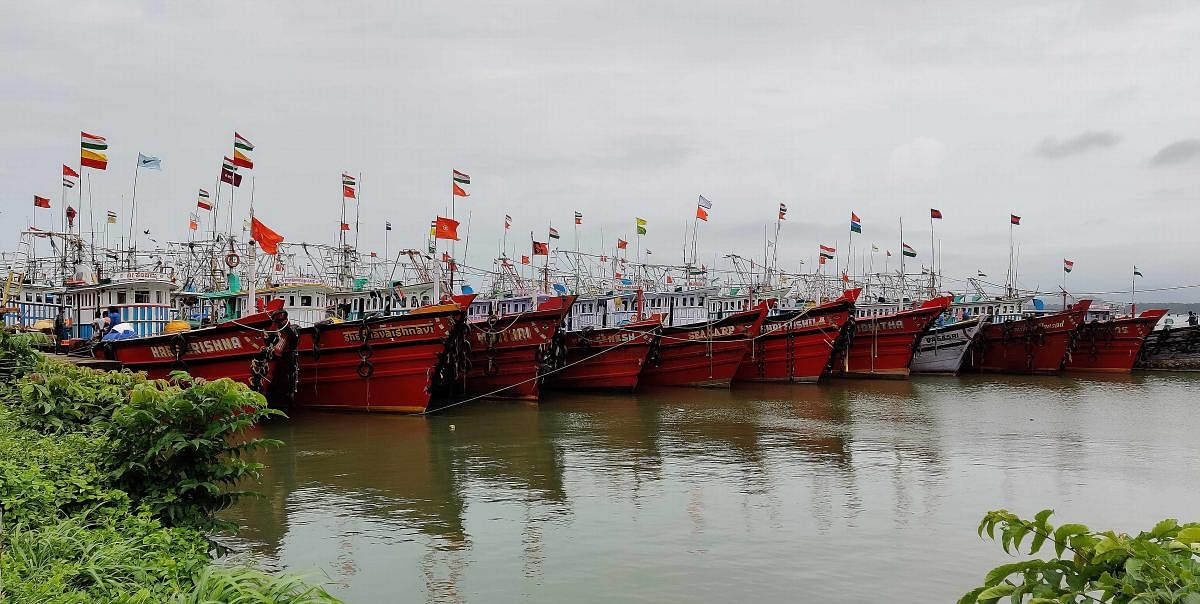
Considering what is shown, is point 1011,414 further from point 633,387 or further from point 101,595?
point 101,595

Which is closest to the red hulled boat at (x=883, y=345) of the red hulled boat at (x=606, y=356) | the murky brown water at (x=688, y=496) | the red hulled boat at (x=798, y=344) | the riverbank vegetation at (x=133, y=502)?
the red hulled boat at (x=798, y=344)

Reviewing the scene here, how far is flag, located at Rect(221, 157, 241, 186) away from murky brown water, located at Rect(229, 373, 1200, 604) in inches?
240

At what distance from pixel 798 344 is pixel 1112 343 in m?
16.8

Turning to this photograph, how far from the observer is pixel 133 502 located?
22.6 ft

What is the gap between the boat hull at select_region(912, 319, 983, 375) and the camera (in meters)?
37.2

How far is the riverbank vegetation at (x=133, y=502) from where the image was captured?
16.5ft

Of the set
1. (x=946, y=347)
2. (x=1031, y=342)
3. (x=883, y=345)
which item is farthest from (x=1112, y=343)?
(x=883, y=345)

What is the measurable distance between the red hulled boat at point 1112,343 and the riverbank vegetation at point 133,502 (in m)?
40.1

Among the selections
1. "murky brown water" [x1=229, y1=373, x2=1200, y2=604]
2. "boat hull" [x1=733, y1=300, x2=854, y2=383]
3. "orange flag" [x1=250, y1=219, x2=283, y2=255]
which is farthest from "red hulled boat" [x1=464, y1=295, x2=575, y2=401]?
"boat hull" [x1=733, y1=300, x2=854, y2=383]

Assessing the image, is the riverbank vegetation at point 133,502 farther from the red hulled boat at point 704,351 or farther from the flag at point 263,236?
the red hulled boat at point 704,351

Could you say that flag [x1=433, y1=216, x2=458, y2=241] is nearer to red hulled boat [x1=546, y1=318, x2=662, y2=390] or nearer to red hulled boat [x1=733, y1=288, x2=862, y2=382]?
red hulled boat [x1=546, y1=318, x2=662, y2=390]

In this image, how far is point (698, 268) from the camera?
38.7 m

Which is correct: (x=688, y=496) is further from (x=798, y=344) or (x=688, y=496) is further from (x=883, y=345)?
(x=883, y=345)

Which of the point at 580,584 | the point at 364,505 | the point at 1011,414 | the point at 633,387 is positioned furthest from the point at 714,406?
the point at 580,584
